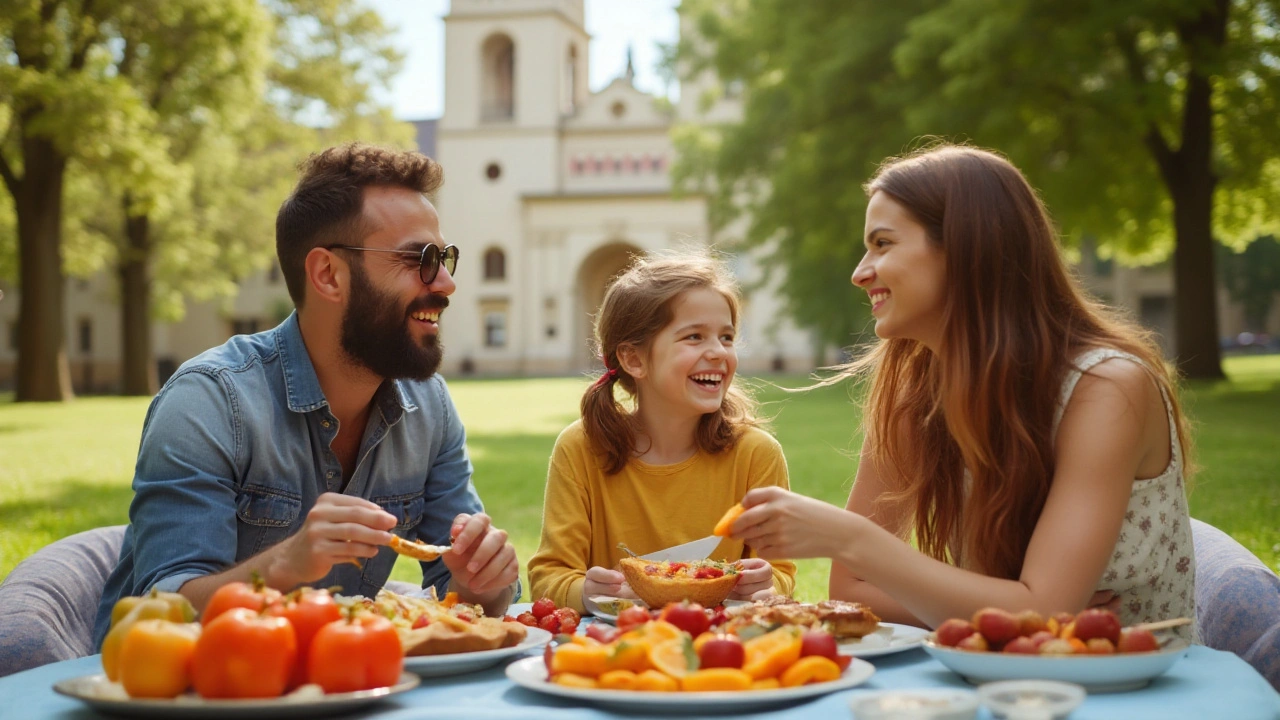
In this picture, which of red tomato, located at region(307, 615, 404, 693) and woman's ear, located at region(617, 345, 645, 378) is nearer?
red tomato, located at region(307, 615, 404, 693)

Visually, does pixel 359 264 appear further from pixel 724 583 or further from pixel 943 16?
pixel 943 16

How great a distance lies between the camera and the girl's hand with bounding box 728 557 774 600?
2881 mm

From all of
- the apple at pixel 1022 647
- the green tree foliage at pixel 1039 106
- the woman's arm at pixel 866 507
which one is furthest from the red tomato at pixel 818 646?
the green tree foliage at pixel 1039 106

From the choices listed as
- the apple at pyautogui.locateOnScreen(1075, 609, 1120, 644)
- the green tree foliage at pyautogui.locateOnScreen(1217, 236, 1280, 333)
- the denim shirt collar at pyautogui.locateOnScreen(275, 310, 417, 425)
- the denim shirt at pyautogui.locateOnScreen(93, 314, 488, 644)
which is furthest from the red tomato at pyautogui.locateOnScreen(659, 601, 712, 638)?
the green tree foliage at pyautogui.locateOnScreen(1217, 236, 1280, 333)

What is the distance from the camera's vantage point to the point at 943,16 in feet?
55.9

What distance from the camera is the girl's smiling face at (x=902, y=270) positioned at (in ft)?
9.04

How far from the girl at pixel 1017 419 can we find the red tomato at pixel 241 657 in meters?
0.93

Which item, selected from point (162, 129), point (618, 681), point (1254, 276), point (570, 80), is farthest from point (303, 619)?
point (1254, 276)

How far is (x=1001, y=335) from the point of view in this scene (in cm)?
265

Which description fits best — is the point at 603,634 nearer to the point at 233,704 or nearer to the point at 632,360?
the point at 233,704

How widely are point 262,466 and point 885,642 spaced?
1.71m

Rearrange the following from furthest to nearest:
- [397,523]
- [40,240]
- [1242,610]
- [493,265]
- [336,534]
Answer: [493,265] < [40,240] < [397,523] < [1242,610] < [336,534]

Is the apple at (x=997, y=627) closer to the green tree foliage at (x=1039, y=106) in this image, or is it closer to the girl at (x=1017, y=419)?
the girl at (x=1017, y=419)

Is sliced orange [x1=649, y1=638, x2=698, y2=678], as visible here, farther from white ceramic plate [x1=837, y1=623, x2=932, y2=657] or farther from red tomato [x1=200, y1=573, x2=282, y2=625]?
red tomato [x1=200, y1=573, x2=282, y2=625]
